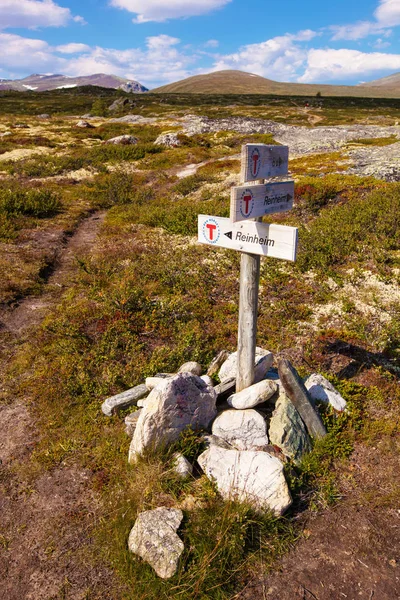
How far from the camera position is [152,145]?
119ft

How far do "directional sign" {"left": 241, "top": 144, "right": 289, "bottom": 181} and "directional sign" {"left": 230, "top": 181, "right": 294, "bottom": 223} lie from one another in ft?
0.53

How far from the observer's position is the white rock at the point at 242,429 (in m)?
5.75

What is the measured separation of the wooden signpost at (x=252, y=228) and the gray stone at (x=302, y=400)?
0.64 m

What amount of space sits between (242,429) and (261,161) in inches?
157

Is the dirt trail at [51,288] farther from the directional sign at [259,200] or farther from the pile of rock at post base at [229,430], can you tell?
the directional sign at [259,200]

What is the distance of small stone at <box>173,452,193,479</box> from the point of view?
17.1ft

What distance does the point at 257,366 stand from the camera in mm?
6867

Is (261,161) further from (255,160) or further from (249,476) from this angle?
(249,476)

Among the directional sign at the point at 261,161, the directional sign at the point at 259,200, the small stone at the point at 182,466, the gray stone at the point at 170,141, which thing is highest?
the gray stone at the point at 170,141

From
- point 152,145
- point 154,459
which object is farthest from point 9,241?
point 152,145

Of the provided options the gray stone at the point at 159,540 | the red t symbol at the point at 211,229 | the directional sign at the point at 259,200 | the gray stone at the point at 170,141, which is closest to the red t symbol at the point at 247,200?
the directional sign at the point at 259,200

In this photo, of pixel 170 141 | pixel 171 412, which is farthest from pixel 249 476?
pixel 170 141

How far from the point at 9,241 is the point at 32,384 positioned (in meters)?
9.98

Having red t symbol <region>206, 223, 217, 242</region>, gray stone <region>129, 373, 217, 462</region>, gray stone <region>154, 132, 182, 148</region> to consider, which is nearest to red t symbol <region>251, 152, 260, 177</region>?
red t symbol <region>206, 223, 217, 242</region>
